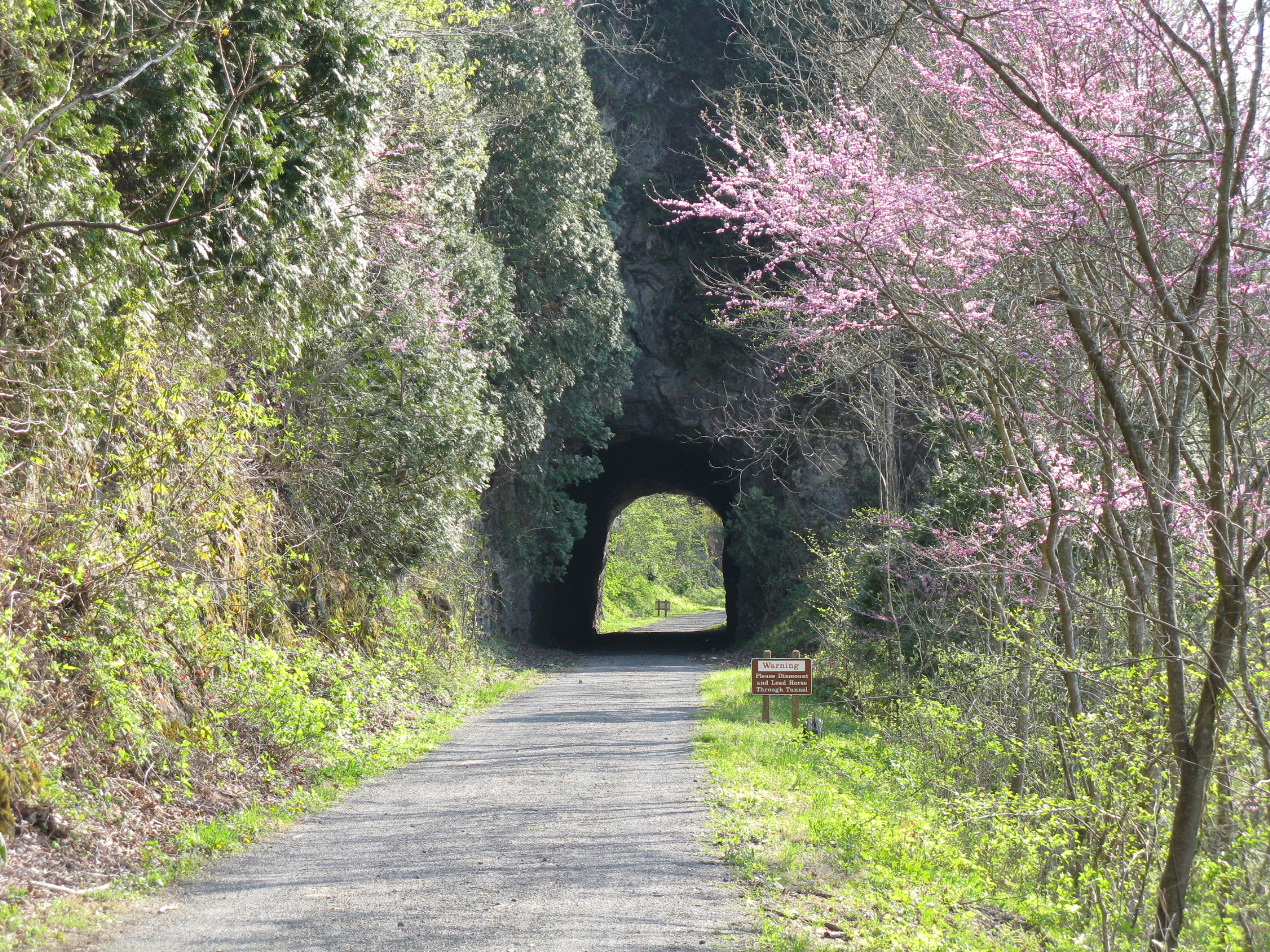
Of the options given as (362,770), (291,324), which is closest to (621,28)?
(291,324)

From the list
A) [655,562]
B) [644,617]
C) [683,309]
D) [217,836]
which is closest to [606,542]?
[644,617]

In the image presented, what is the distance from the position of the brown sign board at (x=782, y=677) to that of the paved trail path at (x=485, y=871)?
165 centimetres

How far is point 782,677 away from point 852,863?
16.7ft

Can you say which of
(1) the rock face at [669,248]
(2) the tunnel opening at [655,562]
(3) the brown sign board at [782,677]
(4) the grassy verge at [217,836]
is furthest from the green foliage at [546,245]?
(2) the tunnel opening at [655,562]

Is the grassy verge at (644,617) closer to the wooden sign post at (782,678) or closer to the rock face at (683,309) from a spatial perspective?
the rock face at (683,309)

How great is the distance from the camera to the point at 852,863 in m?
6.11

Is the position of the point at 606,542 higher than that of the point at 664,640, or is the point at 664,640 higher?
the point at 606,542

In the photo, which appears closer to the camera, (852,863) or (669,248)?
(852,863)

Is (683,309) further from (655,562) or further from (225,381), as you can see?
(655,562)

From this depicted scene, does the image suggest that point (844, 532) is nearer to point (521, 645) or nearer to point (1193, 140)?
point (521, 645)

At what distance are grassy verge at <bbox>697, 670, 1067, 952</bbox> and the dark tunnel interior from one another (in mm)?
16721

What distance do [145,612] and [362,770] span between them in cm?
254

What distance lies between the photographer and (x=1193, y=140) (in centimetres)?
698

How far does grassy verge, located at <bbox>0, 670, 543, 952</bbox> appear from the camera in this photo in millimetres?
4523
